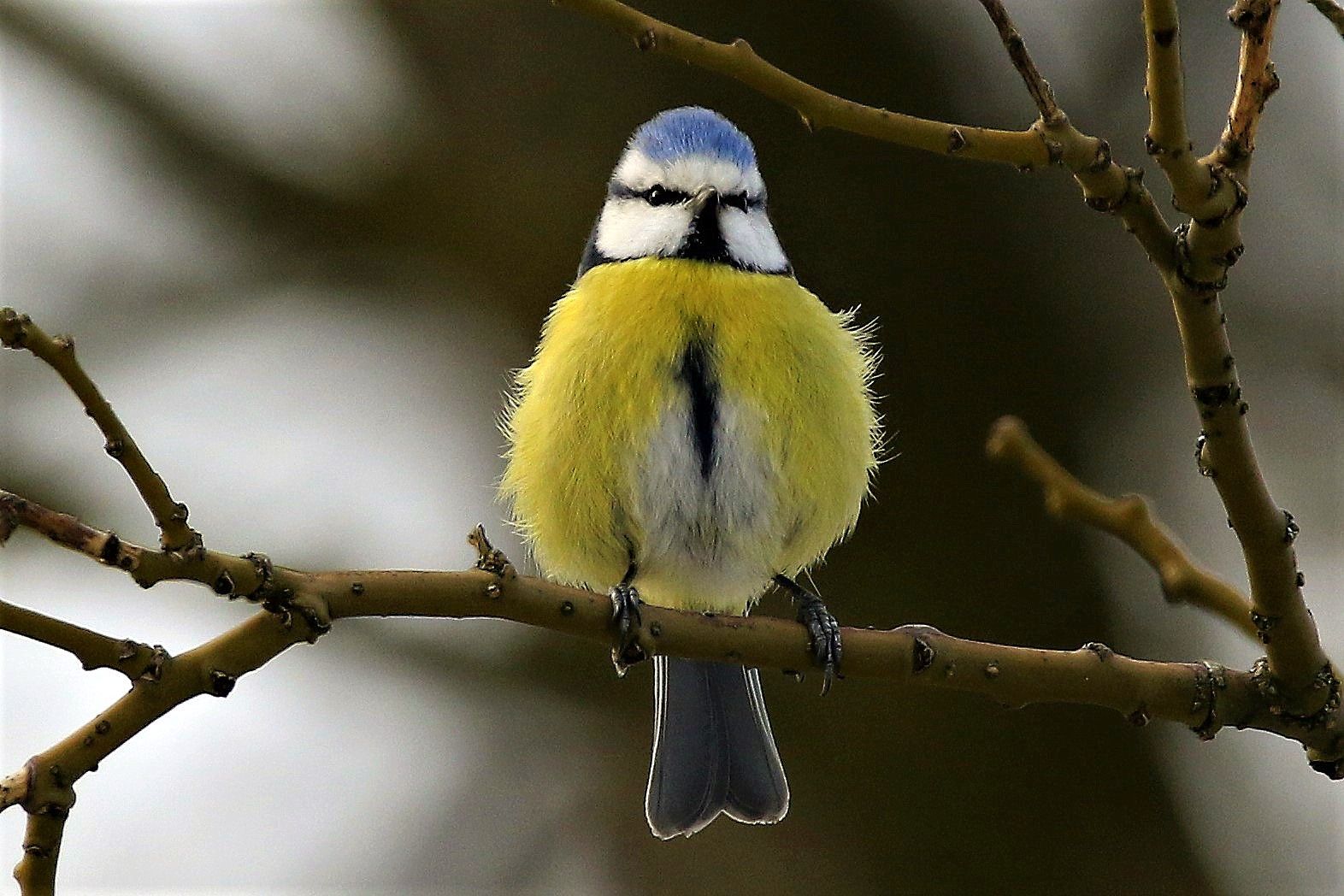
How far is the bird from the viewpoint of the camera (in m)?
2.96

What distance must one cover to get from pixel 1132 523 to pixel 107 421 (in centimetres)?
138

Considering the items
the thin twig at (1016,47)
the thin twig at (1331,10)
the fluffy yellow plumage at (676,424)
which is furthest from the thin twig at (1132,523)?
the fluffy yellow plumage at (676,424)

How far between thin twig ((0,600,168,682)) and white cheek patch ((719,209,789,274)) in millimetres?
1866

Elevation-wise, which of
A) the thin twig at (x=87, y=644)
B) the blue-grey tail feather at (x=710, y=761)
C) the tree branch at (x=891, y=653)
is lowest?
the thin twig at (x=87, y=644)

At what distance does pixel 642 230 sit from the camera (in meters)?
3.35

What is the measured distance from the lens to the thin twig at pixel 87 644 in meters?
1.50

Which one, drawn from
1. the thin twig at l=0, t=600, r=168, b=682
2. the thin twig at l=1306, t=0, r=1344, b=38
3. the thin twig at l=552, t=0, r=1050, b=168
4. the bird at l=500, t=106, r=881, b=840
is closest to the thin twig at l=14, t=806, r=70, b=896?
the thin twig at l=0, t=600, r=168, b=682

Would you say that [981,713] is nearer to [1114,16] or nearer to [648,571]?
[648,571]

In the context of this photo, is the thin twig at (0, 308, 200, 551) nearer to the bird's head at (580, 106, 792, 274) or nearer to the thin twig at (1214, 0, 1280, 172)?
the thin twig at (1214, 0, 1280, 172)

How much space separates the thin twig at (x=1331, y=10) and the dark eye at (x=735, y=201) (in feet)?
5.20

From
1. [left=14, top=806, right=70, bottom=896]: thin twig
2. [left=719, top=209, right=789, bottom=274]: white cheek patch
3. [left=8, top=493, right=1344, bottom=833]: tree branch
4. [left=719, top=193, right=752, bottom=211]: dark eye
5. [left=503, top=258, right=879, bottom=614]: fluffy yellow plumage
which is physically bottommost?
[left=14, top=806, right=70, bottom=896]: thin twig

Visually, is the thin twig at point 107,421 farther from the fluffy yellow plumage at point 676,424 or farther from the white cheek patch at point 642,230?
the white cheek patch at point 642,230

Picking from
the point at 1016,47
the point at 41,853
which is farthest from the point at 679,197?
the point at 41,853

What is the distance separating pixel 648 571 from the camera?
3234mm
